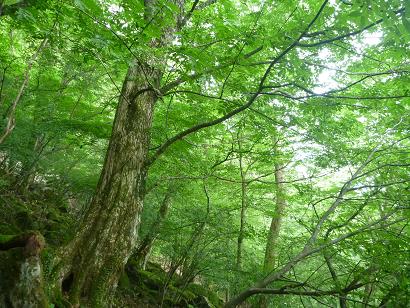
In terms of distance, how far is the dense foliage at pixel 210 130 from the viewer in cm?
318

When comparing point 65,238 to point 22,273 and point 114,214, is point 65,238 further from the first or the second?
point 22,273

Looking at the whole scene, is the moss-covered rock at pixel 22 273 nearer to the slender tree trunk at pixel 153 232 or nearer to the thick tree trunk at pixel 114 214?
the thick tree trunk at pixel 114 214

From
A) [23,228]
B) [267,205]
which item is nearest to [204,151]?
[267,205]

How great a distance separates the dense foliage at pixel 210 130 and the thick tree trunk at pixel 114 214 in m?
0.02

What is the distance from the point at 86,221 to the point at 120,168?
841mm

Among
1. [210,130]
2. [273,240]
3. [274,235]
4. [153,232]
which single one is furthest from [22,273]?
[274,235]

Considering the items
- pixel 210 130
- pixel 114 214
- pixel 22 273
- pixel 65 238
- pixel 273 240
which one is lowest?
pixel 22 273

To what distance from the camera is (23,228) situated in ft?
20.6

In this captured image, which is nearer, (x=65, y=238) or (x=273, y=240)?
(x=65, y=238)

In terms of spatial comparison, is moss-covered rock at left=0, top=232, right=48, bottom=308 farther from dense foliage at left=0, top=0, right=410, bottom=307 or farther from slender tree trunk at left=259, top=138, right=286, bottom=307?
slender tree trunk at left=259, top=138, right=286, bottom=307

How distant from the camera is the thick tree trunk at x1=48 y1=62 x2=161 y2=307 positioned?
3.86 m

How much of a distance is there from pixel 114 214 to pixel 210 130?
3306 mm

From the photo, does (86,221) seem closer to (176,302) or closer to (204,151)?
(176,302)

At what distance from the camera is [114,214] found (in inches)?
162
